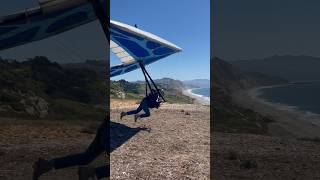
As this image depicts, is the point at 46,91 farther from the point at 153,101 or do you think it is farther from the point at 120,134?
the point at 153,101

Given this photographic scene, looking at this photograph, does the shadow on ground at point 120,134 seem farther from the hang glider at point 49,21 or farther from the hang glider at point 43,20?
the hang glider at point 43,20

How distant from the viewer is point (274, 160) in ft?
46.7

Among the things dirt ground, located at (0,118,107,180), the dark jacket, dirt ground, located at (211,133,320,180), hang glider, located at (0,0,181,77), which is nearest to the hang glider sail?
hang glider, located at (0,0,181,77)

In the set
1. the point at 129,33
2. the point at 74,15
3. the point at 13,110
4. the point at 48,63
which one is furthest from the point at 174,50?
the point at 48,63

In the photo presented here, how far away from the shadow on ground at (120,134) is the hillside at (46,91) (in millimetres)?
7318

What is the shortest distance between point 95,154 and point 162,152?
271 inches

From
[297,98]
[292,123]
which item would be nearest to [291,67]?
[297,98]

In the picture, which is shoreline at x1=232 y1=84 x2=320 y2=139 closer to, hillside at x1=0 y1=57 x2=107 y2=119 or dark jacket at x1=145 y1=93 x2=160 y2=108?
dark jacket at x1=145 y1=93 x2=160 y2=108

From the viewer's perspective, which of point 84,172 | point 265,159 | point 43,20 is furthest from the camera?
point 265,159

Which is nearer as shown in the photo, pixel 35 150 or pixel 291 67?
pixel 35 150

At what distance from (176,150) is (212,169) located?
3484 mm

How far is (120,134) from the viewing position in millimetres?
20250

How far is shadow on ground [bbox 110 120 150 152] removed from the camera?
17.5 metres

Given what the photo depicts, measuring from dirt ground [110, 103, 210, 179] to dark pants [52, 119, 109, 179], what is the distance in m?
2.71
